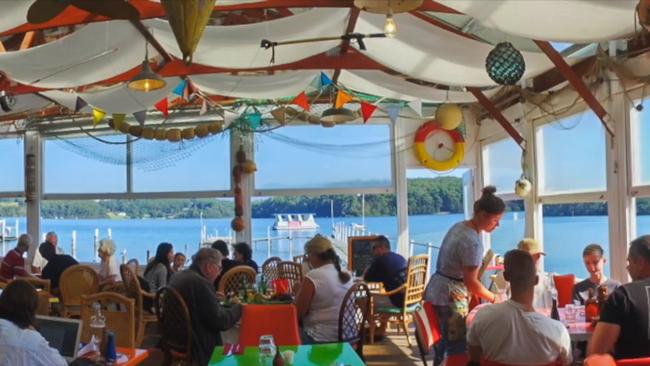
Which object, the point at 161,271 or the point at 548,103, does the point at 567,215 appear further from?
the point at 161,271

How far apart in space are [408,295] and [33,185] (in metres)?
7.18

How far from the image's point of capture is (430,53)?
5.16 metres

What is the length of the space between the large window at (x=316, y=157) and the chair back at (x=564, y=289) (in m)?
4.69

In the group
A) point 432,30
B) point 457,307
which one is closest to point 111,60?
point 432,30

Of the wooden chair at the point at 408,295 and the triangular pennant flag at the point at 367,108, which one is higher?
the triangular pennant flag at the point at 367,108

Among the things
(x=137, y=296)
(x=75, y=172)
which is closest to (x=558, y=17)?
(x=137, y=296)

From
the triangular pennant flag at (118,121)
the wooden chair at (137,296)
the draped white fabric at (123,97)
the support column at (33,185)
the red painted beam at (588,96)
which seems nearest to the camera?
the red painted beam at (588,96)

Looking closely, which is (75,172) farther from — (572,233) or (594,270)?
(594,270)

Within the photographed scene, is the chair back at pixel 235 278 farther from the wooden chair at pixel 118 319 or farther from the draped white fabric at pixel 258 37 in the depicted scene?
the wooden chair at pixel 118 319

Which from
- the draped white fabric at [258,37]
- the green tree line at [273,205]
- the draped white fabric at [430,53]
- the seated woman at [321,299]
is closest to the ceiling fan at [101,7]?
the seated woman at [321,299]

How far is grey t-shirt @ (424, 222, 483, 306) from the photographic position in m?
3.67

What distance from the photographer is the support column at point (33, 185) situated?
1015cm

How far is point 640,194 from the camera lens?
502 cm

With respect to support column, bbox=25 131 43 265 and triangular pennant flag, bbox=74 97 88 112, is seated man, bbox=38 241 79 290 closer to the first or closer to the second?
triangular pennant flag, bbox=74 97 88 112
